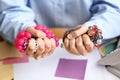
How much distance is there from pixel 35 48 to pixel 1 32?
20cm

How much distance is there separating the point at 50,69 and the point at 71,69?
0.05 m

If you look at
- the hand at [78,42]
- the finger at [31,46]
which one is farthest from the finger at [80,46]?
the finger at [31,46]

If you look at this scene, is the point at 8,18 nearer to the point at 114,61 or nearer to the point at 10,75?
the point at 10,75

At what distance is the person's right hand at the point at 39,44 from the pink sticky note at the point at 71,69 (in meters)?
0.07

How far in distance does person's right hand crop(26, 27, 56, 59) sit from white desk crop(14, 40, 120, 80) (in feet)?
0.19

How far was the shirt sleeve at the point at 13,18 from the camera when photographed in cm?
71

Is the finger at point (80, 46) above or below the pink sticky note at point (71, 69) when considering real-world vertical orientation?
above

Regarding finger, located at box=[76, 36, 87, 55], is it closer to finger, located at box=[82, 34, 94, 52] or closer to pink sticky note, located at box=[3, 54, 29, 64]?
finger, located at box=[82, 34, 94, 52]

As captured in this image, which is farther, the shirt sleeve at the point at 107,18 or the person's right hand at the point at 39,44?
the shirt sleeve at the point at 107,18

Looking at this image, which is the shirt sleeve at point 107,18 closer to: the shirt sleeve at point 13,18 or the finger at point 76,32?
the finger at point 76,32

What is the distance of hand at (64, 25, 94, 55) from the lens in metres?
0.62

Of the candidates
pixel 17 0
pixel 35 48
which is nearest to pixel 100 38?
pixel 35 48

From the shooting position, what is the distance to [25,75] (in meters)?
0.66

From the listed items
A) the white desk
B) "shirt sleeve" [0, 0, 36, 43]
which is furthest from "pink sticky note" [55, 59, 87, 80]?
"shirt sleeve" [0, 0, 36, 43]
